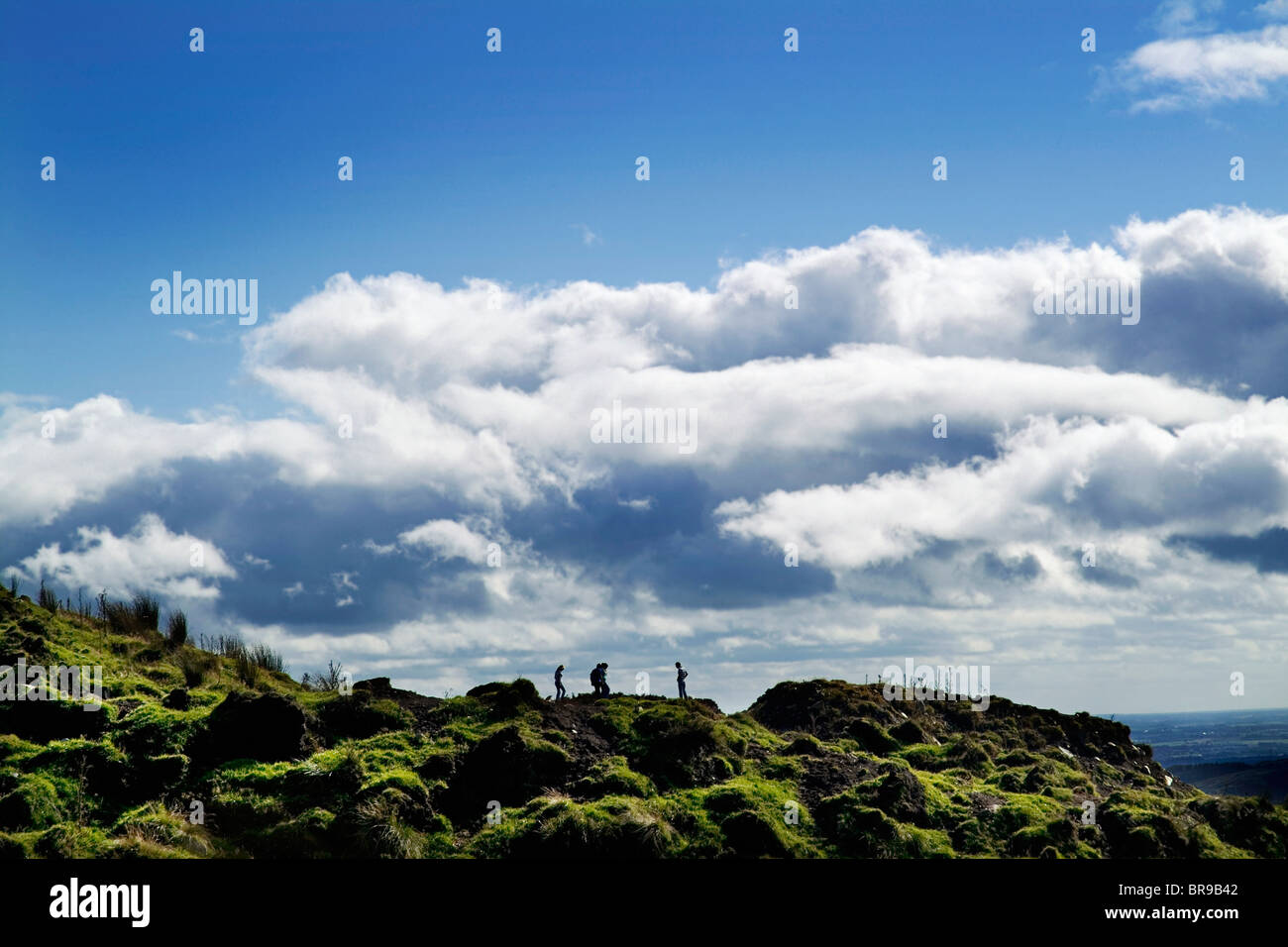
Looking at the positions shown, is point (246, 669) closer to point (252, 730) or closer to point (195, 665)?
point (195, 665)

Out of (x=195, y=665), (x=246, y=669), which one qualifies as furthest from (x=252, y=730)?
(x=246, y=669)

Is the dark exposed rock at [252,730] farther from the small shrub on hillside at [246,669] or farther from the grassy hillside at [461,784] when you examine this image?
the small shrub on hillside at [246,669]

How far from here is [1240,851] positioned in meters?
34.2

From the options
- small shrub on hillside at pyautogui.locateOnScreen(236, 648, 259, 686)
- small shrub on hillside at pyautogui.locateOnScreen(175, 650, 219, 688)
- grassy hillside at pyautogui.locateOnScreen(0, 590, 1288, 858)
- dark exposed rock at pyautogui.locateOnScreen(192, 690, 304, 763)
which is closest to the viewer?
grassy hillside at pyautogui.locateOnScreen(0, 590, 1288, 858)

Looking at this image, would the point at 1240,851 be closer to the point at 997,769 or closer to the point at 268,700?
the point at 997,769

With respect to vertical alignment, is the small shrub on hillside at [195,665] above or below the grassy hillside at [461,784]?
above

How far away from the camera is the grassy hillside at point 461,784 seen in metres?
24.6

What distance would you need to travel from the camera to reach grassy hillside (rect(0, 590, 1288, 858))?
24625 mm

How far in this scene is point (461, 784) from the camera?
91.9ft

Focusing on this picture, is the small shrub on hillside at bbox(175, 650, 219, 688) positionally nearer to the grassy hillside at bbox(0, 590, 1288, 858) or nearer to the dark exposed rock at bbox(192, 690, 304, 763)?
the grassy hillside at bbox(0, 590, 1288, 858)

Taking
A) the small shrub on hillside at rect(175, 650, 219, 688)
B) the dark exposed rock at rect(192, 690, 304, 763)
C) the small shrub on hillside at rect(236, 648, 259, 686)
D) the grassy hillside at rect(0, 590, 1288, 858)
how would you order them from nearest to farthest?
1. the grassy hillside at rect(0, 590, 1288, 858)
2. the dark exposed rock at rect(192, 690, 304, 763)
3. the small shrub on hillside at rect(175, 650, 219, 688)
4. the small shrub on hillside at rect(236, 648, 259, 686)

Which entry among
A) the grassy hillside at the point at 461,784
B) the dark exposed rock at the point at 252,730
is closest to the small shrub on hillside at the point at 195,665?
the grassy hillside at the point at 461,784

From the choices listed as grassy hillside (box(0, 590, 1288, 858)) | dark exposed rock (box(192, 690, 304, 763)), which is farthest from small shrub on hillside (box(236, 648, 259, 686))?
dark exposed rock (box(192, 690, 304, 763))
